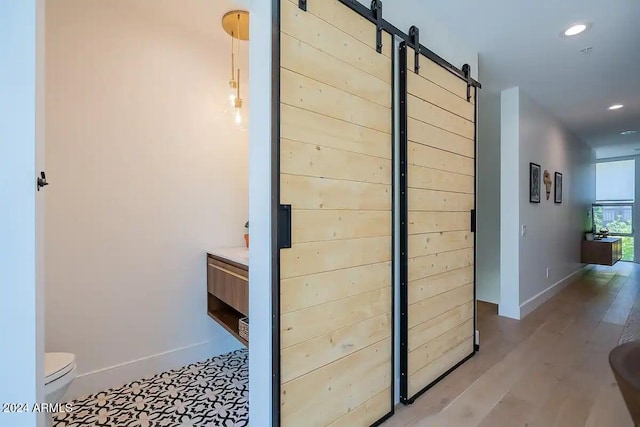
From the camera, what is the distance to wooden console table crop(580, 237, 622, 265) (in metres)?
5.88

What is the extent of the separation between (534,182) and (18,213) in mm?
4626

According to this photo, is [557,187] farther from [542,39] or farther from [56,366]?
[56,366]

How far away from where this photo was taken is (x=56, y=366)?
155 centimetres

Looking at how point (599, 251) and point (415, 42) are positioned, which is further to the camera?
point (599, 251)

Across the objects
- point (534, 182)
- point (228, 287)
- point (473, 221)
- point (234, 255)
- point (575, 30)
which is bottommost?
point (228, 287)

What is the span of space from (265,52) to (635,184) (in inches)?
367

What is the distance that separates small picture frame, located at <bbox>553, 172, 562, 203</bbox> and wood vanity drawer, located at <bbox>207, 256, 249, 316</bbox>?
472 centimetres

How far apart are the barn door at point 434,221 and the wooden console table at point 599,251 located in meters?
5.08

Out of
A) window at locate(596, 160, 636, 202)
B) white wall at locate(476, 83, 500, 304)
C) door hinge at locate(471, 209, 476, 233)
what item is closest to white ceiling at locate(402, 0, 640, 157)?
white wall at locate(476, 83, 500, 304)

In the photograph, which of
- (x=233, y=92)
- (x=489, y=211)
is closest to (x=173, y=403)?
(x=233, y=92)

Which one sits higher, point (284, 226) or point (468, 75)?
point (468, 75)

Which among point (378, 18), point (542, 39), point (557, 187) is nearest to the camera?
point (378, 18)

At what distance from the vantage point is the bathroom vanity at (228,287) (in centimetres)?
210

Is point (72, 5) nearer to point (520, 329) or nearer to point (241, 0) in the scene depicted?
point (241, 0)
